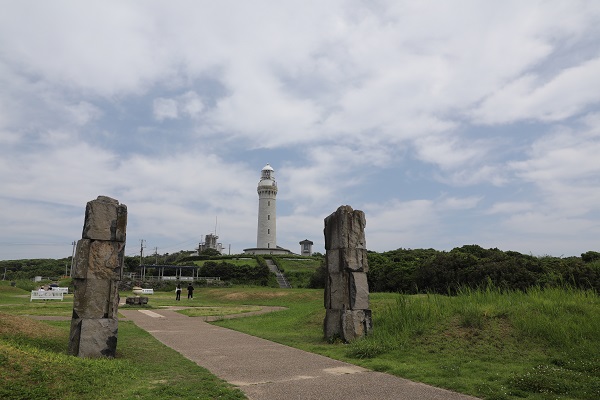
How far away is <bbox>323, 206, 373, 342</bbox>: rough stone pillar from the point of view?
44.0 ft

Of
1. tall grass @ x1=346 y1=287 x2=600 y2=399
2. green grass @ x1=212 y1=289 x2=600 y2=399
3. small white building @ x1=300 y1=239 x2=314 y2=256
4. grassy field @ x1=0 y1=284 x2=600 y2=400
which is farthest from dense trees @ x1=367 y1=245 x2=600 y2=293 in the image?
small white building @ x1=300 y1=239 x2=314 y2=256

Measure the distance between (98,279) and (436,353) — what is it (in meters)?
8.52

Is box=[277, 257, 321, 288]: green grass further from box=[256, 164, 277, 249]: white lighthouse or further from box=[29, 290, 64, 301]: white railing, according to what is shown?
box=[29, 290, 64, 301]: white railing

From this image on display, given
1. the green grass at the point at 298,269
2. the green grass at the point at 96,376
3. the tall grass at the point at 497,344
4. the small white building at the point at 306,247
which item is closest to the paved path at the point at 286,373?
the green grass at the point at 96,376

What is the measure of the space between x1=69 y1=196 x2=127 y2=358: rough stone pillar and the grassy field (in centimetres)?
63

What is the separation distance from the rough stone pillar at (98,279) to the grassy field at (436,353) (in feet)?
2.06

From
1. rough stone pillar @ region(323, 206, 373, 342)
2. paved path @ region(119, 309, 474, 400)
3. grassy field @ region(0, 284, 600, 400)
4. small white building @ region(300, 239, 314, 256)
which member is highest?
small white building @ region(300, 239, 314, 256)

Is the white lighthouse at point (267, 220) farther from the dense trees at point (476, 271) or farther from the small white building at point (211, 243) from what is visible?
the dense trees at point (476, 271)

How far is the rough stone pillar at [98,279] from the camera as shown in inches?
422

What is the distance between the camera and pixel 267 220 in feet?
306

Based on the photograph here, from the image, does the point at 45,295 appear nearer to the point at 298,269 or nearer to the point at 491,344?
the point at 491,344

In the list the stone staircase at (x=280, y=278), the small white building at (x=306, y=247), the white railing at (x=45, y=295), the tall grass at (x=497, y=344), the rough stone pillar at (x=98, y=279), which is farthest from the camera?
the small white building at (x=306, y=247)

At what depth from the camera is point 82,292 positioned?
11.0 m

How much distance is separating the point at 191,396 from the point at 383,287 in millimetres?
32331
